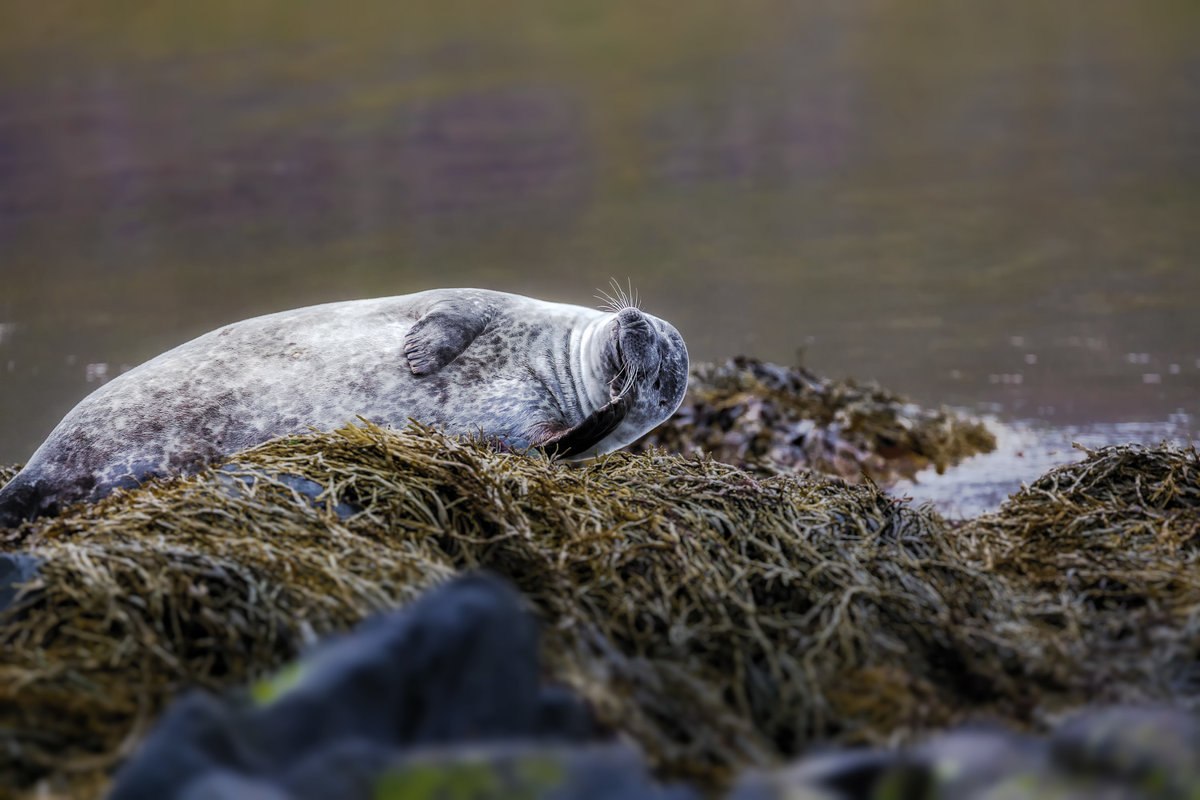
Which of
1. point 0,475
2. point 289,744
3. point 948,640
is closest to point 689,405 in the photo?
point 0,475

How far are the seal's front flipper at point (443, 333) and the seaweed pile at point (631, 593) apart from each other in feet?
2.76

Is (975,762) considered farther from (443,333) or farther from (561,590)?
(443,333)

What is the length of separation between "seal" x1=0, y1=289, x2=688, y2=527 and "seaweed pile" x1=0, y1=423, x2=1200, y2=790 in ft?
2.29

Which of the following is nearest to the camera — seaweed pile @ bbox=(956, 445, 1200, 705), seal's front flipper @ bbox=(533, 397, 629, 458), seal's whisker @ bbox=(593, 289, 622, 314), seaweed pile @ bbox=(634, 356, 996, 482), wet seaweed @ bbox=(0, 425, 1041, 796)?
wet seaweed @ bbox=(0, 425, 1041, 796)

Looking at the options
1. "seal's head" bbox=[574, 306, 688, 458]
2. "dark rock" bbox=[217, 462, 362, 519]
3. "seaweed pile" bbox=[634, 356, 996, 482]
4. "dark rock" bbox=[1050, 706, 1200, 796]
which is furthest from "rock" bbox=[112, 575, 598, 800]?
"seaweed pile" bbox=[634, 356, 996, 482]

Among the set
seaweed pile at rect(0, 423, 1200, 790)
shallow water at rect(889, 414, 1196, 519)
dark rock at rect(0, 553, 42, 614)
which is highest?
dark rock at rect(0, 553, 42, 614)

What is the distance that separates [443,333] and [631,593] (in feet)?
6.10

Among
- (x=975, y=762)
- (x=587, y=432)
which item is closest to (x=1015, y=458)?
(x=587, y=432)

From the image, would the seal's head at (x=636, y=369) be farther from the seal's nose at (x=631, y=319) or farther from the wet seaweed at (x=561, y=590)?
the wet seaweed at (x=561, y=590)

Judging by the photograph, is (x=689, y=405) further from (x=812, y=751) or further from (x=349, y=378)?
(x=812, y=751)

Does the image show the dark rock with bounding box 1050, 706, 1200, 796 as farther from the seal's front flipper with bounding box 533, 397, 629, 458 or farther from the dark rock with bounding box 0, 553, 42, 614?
the seal's front flipper with bounding box 533, 397, 629, 458

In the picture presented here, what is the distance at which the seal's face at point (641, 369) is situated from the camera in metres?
3.86

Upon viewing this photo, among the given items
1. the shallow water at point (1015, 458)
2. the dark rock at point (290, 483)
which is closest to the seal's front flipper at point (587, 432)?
the dark rock at point (290, 483)

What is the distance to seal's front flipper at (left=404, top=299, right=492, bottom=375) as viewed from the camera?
12.3ft
